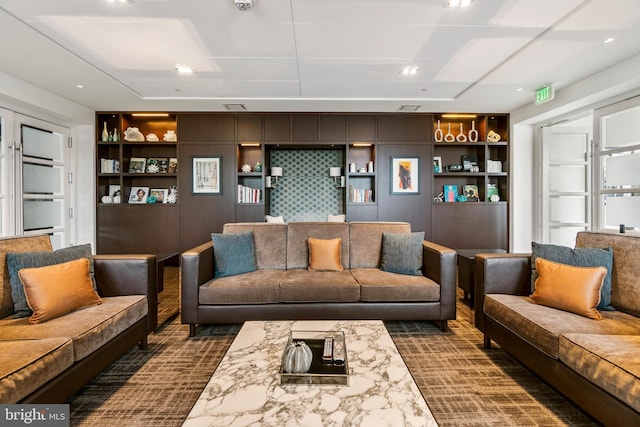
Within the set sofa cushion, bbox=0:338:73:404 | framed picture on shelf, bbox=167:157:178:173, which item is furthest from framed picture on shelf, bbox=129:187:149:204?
sofa cushion, bbox=0:338:73:404

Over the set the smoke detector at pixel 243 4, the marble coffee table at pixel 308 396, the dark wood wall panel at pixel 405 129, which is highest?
the smoke detector at pixel 243 4

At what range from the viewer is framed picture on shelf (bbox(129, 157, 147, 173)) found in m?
5.36

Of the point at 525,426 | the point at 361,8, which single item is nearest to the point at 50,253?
the point at 361,8

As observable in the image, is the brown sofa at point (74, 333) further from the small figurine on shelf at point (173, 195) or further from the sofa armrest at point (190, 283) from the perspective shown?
the small figurine on shelf at point (173, 195)

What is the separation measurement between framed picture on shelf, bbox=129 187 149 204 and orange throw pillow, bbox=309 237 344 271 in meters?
3.58

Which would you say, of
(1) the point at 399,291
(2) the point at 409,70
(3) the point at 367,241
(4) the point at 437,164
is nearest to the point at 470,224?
(4) the point at 437,164

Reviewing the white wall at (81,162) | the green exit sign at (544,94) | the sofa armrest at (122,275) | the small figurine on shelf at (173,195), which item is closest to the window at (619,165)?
the green exit sign at (544,94)

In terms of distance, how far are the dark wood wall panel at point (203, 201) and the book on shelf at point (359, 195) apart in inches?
75.0

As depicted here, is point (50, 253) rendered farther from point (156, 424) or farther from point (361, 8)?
point (361, 8)

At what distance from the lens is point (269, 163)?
5.54 meters

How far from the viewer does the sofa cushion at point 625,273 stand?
203cm

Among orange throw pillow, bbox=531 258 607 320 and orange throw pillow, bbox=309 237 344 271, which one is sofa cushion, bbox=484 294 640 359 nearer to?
orange throw pillow, bbox=531 258 607 320

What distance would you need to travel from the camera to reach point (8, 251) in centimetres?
203

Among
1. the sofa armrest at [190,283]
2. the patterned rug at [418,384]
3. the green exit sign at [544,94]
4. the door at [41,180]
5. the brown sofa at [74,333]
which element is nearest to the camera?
the brown sofa at [74,333]
